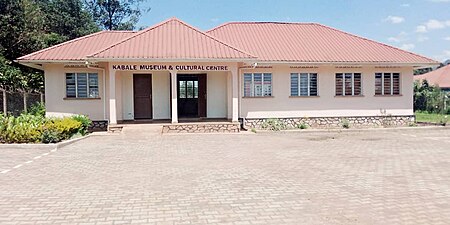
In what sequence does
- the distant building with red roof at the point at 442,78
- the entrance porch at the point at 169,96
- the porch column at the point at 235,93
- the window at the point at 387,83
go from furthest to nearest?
1. the distant building with red roof at the point at 442,78
2. the window at the point at 387,83
3. the entrance porch at the point at 169,96
4. the porch column at the point at 235,93

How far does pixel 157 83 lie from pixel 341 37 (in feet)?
35.1

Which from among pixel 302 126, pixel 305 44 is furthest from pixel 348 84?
pixel 302 126

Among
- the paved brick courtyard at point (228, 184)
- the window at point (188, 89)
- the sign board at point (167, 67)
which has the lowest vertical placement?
the paved brick courtyard at point (228, 184)

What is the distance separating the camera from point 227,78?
742 inches

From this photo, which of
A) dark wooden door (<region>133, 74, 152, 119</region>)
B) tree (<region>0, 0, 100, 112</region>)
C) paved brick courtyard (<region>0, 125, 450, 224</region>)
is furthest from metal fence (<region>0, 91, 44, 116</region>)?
paved brick courtyard (<region>0, 125, 450, 224</region>)

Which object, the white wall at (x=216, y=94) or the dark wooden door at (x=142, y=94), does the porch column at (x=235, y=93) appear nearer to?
the white wall at (x=216, y=94)

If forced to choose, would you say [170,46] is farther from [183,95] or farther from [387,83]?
[387,83]

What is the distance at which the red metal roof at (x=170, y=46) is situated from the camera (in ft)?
52.3

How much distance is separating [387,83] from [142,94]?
40.6 feet

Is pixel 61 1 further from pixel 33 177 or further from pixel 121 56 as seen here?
A: pixel 33 177

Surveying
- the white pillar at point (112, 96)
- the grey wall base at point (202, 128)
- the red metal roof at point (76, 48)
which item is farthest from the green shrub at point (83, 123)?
the grey wall base at point (202, 128)

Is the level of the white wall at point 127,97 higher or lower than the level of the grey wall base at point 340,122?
higher

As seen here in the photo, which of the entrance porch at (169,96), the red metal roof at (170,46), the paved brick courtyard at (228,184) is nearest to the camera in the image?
the paved brick courtyard at (228,184)

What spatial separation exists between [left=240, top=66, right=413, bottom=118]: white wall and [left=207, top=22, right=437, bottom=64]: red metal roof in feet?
2.15
